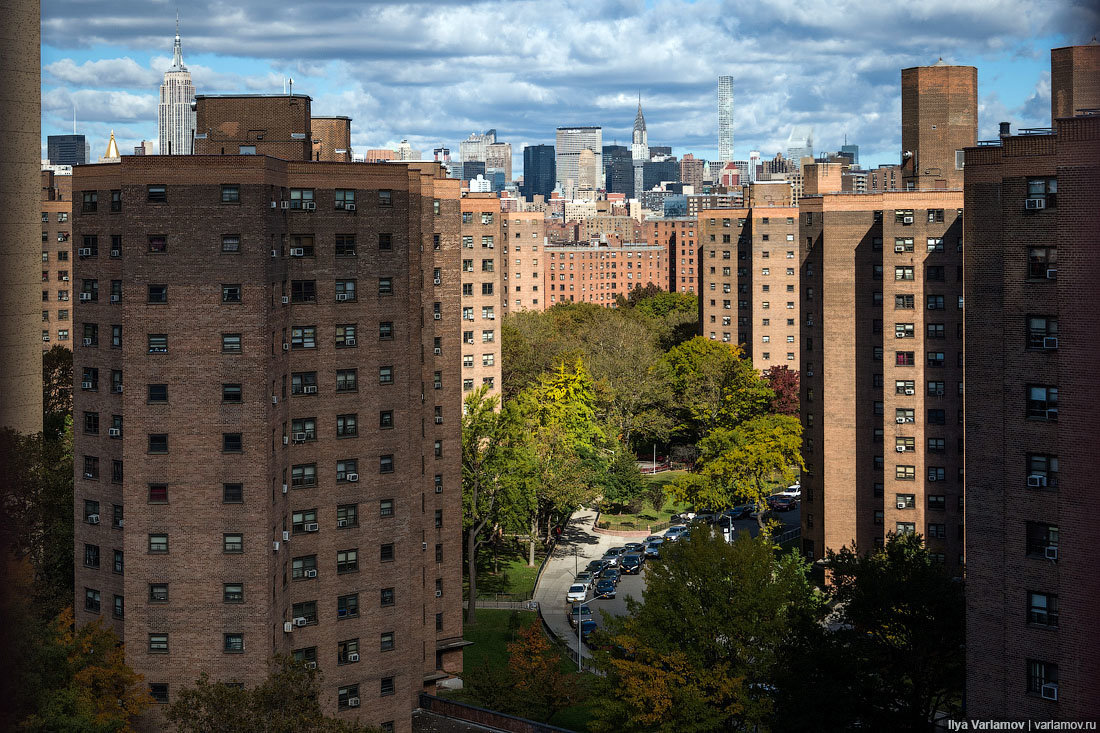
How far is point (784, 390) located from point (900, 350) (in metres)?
50.1

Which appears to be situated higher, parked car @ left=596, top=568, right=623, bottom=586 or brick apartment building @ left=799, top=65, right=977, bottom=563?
brick apartment building @ left=799, top=65, right=977, bottom=563

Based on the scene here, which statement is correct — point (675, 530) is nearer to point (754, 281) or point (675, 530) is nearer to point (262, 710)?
point (754, 281)

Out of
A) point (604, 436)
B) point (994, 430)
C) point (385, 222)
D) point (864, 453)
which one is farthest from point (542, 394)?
point (994, 430)

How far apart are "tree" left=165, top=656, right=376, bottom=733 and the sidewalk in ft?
108

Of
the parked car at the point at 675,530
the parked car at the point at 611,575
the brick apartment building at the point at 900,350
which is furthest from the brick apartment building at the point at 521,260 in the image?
the brick apartment building at the point at 900,350

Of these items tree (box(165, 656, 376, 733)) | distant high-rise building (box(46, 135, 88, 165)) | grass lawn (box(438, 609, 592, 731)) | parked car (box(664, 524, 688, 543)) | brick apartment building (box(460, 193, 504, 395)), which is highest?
distant high-rise building (box(46, 135, 88, 165))

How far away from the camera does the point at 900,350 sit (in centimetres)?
8100

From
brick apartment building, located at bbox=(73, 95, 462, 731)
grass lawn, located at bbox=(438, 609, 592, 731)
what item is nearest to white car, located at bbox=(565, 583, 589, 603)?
grass lawn, located at bbox=(438, 609, 592, 731)

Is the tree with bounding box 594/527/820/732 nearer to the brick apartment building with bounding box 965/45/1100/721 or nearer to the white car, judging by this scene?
the brick apartment building with bounding box 965/45/1100/721

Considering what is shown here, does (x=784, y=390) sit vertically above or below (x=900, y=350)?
below

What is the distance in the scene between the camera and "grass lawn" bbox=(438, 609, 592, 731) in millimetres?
66438

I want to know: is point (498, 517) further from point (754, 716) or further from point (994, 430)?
point (994, 430)

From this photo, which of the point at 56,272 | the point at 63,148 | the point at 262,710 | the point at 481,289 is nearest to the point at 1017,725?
the point at 262,710

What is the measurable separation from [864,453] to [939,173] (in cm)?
2090
